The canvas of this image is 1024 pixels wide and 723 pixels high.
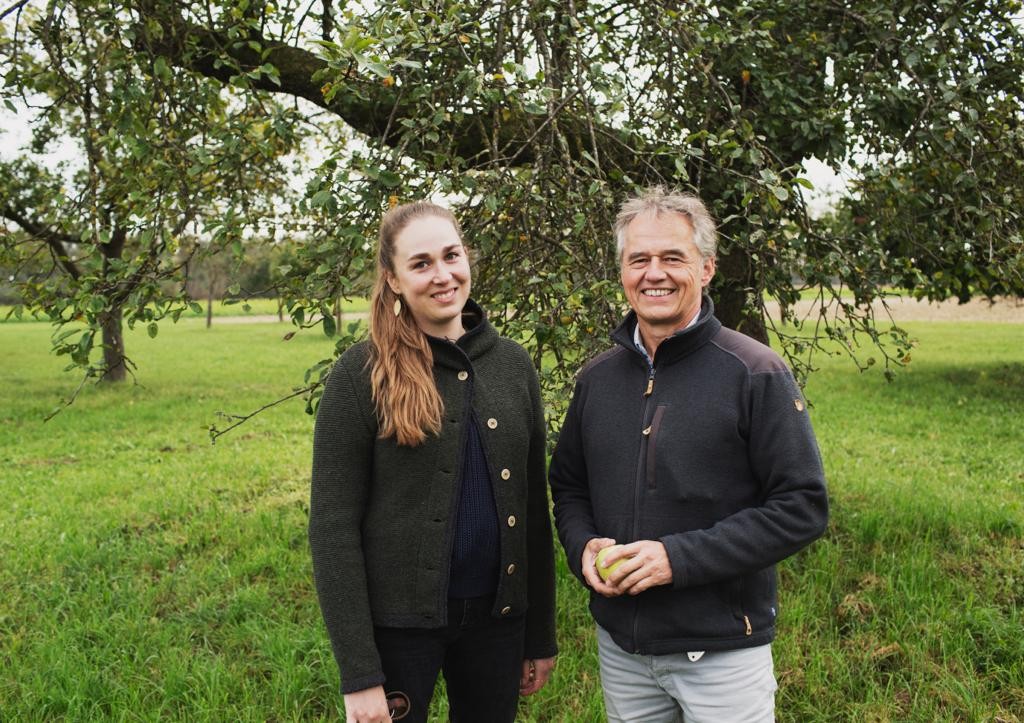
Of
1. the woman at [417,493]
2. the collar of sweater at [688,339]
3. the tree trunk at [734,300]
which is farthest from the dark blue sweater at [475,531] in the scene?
the tree trunk at [734,300]

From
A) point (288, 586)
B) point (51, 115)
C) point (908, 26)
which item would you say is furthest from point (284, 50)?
point (908, 26)

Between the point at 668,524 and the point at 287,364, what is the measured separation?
1851cm

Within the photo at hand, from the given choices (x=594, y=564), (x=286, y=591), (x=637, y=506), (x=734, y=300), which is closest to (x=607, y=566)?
(x=594, y=564)

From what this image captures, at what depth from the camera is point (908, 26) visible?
14.2 feet

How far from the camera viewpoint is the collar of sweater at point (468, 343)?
2154 mm

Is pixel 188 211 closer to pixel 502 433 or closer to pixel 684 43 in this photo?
pixel 502 433

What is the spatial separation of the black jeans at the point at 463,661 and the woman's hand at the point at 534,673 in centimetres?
13

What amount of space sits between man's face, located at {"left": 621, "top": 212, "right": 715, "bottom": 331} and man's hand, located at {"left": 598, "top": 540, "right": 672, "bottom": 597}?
57cm

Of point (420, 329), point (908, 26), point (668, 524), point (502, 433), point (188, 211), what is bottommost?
point (668, 524)

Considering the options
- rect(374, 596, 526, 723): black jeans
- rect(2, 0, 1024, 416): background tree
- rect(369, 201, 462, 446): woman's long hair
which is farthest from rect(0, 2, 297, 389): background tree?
rect(374, 596, 526, 723): black jeans

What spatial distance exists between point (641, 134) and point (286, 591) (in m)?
3.27

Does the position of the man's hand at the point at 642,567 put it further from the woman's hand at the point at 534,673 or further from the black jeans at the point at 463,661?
the woman's hand at the point at 534,673

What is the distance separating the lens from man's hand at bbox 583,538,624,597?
1.97 meters

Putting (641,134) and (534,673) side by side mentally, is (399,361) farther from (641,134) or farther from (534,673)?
(641,134)
